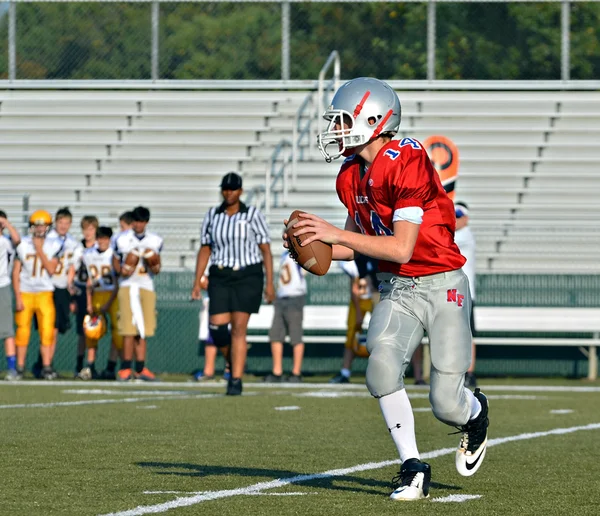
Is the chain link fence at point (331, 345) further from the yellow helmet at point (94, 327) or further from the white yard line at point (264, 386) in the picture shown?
the white yard line at point (264, 386)

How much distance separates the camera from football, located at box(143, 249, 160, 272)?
13.6 meters

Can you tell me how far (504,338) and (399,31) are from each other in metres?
7.44

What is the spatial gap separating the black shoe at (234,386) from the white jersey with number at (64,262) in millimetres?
4006

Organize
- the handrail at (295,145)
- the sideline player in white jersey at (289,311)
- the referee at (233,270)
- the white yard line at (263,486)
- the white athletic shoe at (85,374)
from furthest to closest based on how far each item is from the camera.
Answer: the handrail at (295,145) → the sideline player in white jersey at (289,311) → the white athletic shoe at (85,374) → the referee at (233,270) → the white yard line at (263,486)

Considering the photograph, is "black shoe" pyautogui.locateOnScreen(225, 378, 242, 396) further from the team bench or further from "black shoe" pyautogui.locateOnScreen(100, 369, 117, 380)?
the team bench

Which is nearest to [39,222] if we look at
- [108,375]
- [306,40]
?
[108,375]

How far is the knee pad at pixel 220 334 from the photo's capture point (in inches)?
416

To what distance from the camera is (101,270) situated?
14.1 metres

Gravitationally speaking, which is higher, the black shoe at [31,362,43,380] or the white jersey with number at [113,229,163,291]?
the white jersey with number at [113,229,163,291]

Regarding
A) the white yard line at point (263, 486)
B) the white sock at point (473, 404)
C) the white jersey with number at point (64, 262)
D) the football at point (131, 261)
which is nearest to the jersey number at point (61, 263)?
the white jersey with number at point (64, 262)

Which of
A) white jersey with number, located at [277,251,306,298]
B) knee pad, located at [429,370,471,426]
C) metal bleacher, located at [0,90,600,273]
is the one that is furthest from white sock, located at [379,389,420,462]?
metal bleacher, located at [0,90,600,273]

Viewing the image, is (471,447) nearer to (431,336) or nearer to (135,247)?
(431,336)

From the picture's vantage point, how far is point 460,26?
2020 centimetres

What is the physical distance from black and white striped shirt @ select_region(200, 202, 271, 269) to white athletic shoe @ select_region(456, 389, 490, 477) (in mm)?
5334
